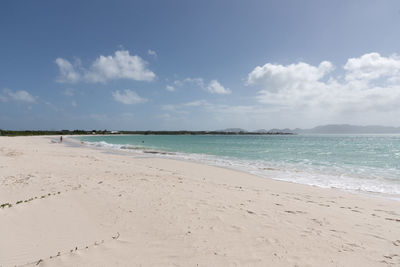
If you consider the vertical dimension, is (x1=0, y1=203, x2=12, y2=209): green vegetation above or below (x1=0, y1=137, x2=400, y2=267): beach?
above

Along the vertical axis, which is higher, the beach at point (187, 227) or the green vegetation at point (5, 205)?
the green vegetation at point (5, 205)

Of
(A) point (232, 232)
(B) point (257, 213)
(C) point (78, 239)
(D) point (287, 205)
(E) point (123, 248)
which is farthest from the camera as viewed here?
(D) point (287, 205)

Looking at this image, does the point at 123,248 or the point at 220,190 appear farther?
the point at 220,190

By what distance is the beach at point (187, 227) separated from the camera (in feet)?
12.0

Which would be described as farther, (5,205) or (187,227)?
(5,205)

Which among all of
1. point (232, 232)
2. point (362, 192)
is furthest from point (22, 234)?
point (362, 192)

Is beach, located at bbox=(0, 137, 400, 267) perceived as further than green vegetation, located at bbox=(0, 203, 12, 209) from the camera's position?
No

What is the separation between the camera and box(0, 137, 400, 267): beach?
3.66m

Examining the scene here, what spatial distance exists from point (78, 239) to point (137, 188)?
395 cm

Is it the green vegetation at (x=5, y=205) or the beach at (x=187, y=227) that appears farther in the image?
the green vegetation at (x=5, y=205)

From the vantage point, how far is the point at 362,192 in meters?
9.45

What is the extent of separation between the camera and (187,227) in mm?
4816

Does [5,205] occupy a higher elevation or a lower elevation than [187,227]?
higher

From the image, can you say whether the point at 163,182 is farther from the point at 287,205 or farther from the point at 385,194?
the point at 385,194
